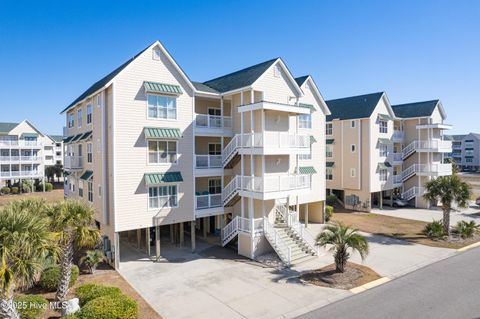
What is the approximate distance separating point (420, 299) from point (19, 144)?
222ft

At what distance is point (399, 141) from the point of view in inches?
1661

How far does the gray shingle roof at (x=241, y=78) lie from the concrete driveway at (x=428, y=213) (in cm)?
2349

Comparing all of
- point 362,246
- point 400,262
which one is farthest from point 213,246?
point 400,262

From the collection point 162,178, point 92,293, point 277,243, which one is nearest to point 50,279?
point 92,293

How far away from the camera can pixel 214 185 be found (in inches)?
1053

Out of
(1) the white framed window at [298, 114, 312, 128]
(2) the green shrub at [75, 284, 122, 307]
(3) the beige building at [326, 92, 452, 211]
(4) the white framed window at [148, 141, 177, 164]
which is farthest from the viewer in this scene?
(3) the beige building at [326, 92, 452, 211]

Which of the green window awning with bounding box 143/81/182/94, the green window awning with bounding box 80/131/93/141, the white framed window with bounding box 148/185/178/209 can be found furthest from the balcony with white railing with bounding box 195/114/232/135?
the green window awning with bounding box 80/131/93/141

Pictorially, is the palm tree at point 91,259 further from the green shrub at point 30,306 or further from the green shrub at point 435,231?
the green shrub at point 435,231

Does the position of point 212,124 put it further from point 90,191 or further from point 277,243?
point 90,191

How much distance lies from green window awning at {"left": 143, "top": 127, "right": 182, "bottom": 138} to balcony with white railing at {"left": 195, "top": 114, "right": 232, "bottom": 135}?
1869 mm

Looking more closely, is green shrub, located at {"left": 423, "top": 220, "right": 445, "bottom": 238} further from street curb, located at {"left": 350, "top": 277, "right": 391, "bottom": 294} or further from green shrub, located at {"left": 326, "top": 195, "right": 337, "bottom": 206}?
green shrub, located at {"left": 326, "top": 195, "right": 337, "bottom": 206}

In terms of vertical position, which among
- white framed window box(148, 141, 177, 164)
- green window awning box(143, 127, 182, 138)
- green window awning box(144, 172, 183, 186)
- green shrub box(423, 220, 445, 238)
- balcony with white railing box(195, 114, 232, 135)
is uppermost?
balcony with white railing box(195, 114, 232, 135)

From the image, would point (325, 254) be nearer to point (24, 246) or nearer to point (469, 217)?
point (24, 246)

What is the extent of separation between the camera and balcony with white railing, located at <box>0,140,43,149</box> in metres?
58.1
